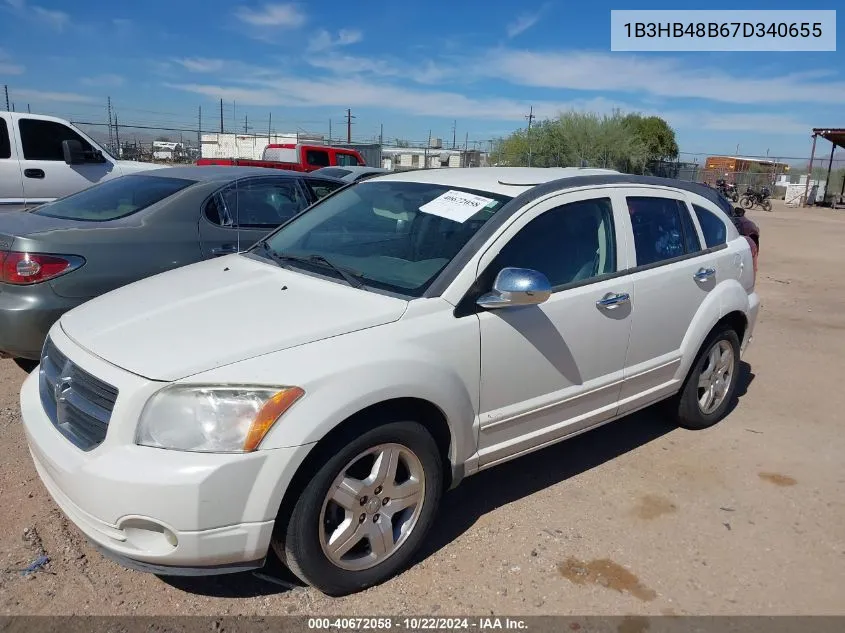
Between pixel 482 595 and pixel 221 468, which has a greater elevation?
pixel 221 468

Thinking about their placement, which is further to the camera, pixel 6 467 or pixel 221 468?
pixel 6 467

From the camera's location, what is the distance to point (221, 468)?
2.24 m

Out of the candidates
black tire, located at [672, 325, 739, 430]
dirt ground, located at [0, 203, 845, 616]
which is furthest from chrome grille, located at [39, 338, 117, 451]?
black tire, located at [672, 325, 739, 430]

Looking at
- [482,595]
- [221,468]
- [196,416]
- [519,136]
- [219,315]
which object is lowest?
[482,595]

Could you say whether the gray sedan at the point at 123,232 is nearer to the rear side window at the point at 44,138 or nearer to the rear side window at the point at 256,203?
the rear side window at the point at 256,203

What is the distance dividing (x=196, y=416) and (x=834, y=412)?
4715 mm

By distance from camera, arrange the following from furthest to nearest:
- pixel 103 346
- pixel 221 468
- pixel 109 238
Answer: pixel 109 238, pixel 103 346, pixel 221 468

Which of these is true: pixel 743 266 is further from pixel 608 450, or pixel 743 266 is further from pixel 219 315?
pixel 219 315

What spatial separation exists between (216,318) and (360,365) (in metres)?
0.66

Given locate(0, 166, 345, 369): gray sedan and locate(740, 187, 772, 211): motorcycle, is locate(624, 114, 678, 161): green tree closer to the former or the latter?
locate(740, 187, 772, 211): motorcycle

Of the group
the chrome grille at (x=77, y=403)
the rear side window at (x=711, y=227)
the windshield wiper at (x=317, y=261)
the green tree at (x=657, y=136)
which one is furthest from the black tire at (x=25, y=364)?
the green tree at (x=657, y=136)

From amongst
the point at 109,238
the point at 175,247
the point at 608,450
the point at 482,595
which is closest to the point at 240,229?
the point at 175,247

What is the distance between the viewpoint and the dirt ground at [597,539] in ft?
8.81

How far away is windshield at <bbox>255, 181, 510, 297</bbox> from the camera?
3113mm
